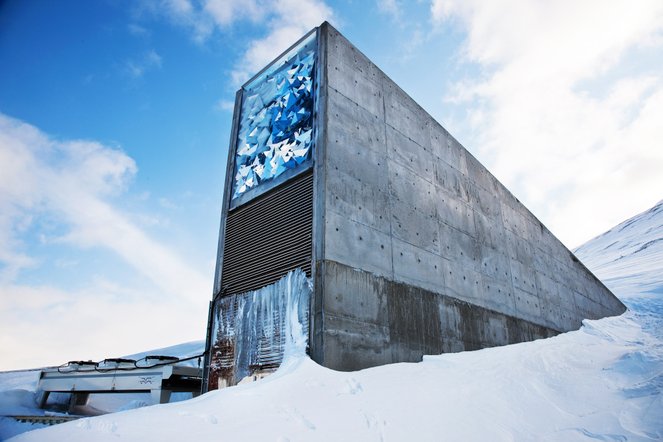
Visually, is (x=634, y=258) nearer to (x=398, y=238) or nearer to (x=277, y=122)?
(x=398, y=238)

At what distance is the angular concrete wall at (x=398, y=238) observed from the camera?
751 centimetres

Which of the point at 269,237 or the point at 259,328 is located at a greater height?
the point at 269,237

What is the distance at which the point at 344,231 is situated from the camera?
793cm

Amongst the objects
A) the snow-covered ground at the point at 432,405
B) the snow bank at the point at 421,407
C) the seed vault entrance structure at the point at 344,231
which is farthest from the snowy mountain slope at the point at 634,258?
the snow bank at the point at 421,407

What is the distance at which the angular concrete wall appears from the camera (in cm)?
751

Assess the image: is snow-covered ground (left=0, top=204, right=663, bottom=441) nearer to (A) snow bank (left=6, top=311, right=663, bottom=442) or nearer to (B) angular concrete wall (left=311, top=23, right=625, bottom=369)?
(A) snow bank (left=6, top=311, right=663, bottom=442)

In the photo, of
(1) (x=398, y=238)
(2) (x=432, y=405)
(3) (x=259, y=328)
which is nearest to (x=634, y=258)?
(1) (x=398, y=238)

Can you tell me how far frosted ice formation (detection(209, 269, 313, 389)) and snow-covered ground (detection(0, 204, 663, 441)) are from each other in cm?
62

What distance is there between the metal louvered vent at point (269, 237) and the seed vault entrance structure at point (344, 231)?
3 cm

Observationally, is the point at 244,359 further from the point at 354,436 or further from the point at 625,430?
the point at 625,430

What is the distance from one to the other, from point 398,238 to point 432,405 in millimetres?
4095

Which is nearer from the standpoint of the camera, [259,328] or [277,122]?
[259,328]

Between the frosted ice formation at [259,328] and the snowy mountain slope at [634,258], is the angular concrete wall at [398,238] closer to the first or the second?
the frosted ice formation at [259,328]

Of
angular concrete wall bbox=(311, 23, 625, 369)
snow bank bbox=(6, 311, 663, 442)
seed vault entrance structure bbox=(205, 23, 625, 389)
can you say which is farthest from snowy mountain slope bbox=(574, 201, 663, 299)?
snow bank bbox=(6, 311, 663, 442)
